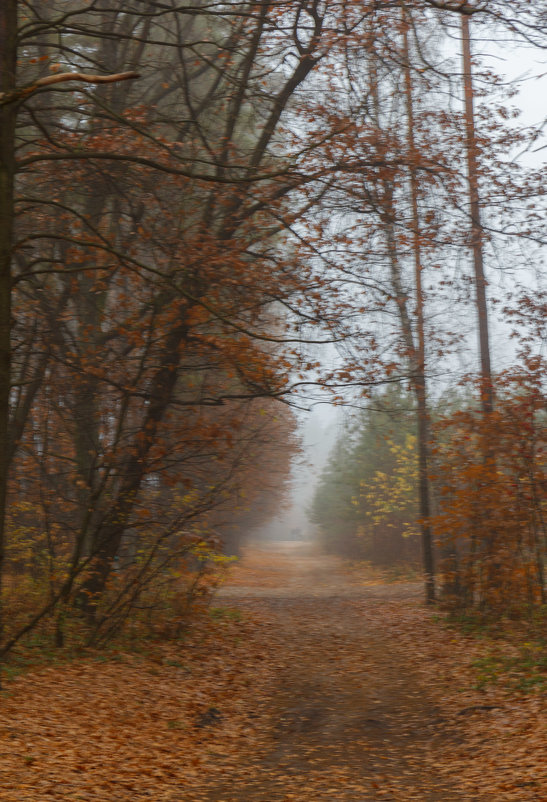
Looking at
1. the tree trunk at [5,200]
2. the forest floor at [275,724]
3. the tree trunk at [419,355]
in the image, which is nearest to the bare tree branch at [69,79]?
the tree trunk at [5,200]

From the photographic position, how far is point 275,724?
8195 millimetres

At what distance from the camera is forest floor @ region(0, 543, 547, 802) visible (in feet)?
19.6

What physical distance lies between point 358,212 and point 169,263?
123 inches

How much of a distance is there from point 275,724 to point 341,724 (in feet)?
2.40

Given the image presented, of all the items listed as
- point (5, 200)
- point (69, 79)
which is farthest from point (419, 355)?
point (69, 79)

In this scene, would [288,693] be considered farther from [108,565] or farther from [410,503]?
[410,503]

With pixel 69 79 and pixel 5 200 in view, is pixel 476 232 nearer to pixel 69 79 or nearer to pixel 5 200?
pixel 5 200

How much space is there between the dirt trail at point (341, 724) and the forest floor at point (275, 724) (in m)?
0.02

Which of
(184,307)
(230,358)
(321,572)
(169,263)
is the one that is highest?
(169,263)

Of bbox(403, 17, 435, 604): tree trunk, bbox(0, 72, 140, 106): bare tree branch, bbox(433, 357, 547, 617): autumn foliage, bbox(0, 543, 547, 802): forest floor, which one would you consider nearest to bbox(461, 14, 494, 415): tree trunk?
bbox(433, 357, 547, 617): autumn foliage

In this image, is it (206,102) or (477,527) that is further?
(206,102)

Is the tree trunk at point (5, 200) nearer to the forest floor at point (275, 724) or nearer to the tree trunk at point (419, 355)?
the forest floor at point (275, 724)

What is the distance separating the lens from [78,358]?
35.1 feet

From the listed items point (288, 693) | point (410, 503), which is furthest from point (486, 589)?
point (410, 503)
